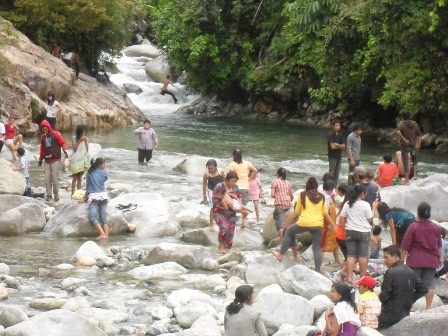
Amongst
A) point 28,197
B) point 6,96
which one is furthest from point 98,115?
point 28,197

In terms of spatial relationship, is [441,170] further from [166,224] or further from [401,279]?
[401,279]

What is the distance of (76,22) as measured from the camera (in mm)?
34031

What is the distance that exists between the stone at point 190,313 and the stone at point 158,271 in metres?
1.84

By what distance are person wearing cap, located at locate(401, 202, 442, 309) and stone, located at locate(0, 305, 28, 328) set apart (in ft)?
14.0

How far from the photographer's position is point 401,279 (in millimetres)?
8578

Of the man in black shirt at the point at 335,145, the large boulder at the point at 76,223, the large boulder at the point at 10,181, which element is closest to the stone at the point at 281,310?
the large boulder at the point at 76,223

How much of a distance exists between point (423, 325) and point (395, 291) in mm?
445

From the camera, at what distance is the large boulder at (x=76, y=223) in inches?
545

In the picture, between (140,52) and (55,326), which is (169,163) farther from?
(140,52)

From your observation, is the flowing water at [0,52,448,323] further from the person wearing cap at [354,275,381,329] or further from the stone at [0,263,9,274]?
the person wearing cap at [354,275,381,329]

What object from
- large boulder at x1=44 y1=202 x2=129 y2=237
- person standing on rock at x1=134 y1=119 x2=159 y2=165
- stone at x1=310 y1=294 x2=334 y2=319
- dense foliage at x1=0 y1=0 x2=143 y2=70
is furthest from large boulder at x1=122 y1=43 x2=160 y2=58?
stone at x1=310 y1=294 x2=334 y2=319

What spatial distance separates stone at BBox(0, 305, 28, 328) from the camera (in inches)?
343

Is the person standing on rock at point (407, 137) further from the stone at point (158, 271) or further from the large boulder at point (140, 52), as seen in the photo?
the large boulder at point (140, 52)

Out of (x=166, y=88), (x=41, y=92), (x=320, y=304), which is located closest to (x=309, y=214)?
(x=320, y=304)
